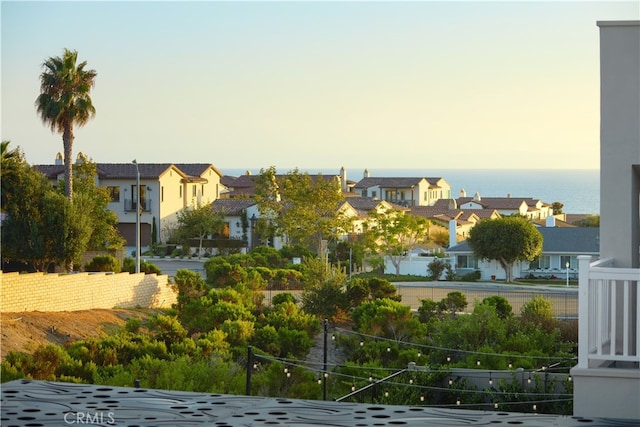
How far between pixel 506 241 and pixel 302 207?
1171 centimetres

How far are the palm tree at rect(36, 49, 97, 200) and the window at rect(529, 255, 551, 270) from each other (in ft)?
86.6

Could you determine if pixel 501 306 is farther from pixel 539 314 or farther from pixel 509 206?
pixel 509 206

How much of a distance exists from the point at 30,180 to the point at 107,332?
34.7ft

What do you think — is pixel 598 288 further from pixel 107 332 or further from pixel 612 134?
pixel 107 332

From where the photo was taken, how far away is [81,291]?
28.1m

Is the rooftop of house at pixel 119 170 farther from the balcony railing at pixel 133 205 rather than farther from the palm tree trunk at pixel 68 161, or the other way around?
the palm tree trunk at pixel 68 161

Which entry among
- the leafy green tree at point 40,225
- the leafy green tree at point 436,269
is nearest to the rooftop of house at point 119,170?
the leafy green tree at point 436,269

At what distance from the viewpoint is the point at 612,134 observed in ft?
25.3

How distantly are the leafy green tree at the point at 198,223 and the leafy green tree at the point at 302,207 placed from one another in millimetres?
3199

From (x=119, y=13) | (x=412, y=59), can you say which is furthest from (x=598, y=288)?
(x=412, y=59)

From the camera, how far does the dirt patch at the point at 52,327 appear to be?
21531mm

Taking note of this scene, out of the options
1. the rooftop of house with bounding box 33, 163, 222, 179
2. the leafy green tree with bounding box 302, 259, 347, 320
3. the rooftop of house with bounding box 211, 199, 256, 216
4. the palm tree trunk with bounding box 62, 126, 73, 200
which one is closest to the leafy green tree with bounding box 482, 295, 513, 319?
the leafy green tree with bounding box 302, 259, 347, 320

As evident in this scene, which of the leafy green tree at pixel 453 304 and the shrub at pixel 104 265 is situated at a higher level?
the shrub at pixel 104 265

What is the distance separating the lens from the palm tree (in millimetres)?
36844
